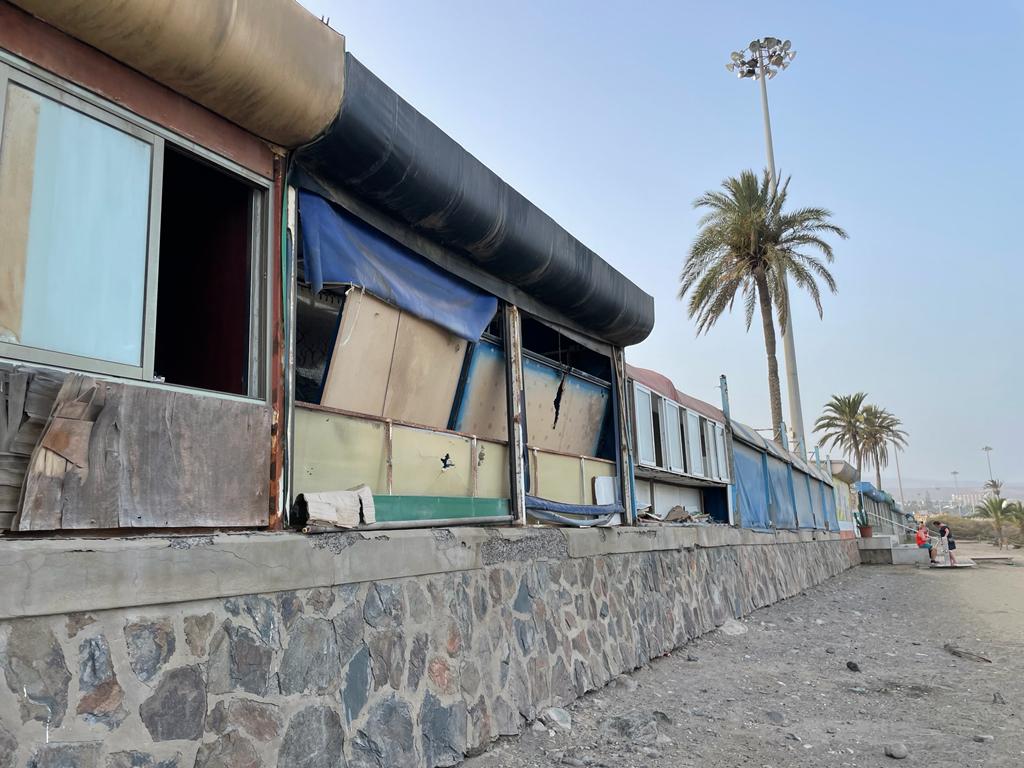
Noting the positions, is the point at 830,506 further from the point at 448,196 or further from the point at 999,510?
the point at 999,510

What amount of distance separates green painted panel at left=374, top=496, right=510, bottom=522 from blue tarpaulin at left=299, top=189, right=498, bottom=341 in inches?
54.4

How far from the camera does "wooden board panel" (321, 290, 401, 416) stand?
5.17 meters

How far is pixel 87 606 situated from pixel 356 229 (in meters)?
3.06

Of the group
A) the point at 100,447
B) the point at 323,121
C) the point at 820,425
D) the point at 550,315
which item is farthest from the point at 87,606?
the point at 820,425

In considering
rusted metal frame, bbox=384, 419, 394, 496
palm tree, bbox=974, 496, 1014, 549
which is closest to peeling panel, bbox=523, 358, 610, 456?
rusted metal frame, bbox=384, 419, 394, 496

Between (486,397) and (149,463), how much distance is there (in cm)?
391

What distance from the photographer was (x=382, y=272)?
210 inches

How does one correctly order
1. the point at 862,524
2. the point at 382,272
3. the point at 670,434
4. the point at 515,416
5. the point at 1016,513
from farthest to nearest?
the point at 1016,513 → the point at 862,524 → the point at 670,434 → the point at 515,416 → the point at 382,272

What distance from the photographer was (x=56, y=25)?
3307 millimetres

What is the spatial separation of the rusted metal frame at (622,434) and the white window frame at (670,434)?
1757 mm

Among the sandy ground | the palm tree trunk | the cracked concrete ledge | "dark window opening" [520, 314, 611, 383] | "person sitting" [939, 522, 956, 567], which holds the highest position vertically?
the palm tree trunk

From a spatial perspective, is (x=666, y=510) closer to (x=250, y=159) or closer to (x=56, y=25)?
(x=250, y=159)

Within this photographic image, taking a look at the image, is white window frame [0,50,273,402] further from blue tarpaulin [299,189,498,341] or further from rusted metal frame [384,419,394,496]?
rusted metal frame [384,419,394,496]

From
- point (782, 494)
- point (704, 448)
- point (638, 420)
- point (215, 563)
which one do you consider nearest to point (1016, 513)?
point (782, 494)
